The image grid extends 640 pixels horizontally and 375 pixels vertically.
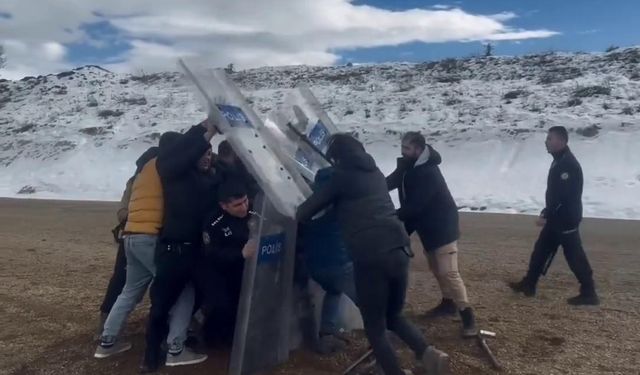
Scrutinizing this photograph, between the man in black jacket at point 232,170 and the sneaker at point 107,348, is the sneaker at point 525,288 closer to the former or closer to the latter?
the man in black jacket at point 232,170

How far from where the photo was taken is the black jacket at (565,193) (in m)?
7.39

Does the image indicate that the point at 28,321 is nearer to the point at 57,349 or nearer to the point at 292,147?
the point at 57,349

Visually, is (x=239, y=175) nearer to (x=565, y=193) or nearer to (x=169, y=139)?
(x=169, y=139)

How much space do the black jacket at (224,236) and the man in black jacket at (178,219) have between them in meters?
0.09

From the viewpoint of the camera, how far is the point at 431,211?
Result: 633 centimetres

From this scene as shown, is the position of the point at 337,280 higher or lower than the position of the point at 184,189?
lower

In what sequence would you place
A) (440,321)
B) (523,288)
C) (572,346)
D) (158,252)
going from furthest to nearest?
(523,288), (440,321), (572,346), (158,252)

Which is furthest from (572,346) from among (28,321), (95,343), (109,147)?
(109,147)

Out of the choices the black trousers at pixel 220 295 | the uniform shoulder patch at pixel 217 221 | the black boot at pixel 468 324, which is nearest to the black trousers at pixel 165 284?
the black trousers at pixel 220 295

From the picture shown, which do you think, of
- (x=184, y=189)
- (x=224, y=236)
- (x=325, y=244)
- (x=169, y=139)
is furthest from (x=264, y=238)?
(x=169, y=139)

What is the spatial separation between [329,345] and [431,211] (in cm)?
145

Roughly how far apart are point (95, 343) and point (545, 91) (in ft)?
73.8

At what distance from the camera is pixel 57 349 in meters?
6.01

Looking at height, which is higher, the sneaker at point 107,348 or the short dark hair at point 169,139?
the short dark hair at point 169,139
